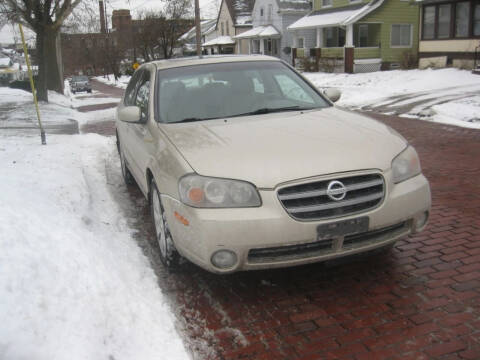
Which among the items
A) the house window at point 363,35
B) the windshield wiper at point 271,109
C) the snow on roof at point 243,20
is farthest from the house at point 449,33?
the snow on roof at point 243,20

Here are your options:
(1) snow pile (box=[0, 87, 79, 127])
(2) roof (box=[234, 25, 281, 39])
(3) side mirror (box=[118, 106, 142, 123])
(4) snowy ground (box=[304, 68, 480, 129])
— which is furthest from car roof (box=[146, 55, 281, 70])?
(2) roof (box=[234, 25, 281, 39])

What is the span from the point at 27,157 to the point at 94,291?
200 inches

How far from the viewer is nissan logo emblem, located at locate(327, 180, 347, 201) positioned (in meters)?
3.29

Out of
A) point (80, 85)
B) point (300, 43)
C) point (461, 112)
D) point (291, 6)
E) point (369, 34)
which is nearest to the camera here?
point (461, 112)

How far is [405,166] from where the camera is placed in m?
3.71

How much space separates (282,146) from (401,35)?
31113 mm

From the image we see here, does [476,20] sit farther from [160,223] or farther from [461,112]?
[160,223]

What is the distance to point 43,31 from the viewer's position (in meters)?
22.1

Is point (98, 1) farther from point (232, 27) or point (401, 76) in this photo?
point (232, 27)

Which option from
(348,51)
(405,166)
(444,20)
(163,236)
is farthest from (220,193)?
(348,51)

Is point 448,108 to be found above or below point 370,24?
below

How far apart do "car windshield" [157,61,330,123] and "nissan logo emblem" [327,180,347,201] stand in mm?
1512

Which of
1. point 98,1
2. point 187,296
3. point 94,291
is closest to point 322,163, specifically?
point 187,296

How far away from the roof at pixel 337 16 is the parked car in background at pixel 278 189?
1089 inches
